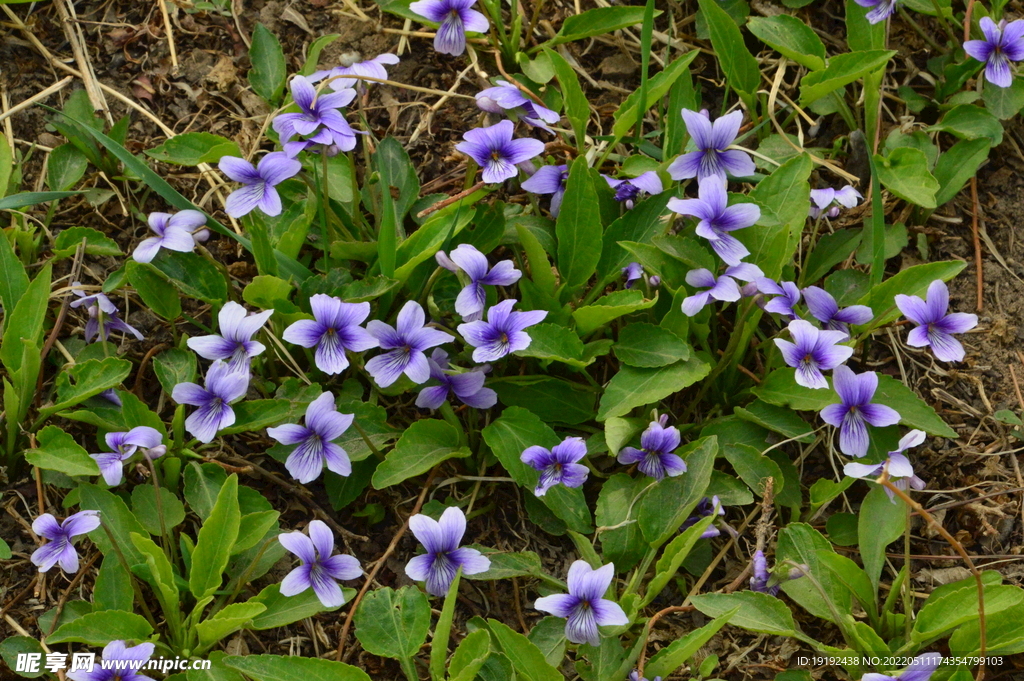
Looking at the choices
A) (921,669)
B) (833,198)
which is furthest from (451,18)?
(921,669)

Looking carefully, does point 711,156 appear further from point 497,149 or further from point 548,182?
point 497,149

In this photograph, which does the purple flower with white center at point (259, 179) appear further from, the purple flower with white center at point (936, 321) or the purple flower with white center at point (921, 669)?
the purple flower with white center at point (921, 669)

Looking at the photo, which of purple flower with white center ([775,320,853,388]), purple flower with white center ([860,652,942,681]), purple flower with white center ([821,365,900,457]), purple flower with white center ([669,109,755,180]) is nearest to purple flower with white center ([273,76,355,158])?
purple flower with white center ([669,109,755,180])

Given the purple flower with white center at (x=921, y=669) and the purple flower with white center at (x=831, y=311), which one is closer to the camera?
the purple flower with white center at (x=921, y=669)

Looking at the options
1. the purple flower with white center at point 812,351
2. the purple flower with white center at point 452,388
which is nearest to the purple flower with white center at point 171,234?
the purple flower with white center at point 452,388

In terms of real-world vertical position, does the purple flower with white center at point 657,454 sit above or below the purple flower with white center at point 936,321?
below

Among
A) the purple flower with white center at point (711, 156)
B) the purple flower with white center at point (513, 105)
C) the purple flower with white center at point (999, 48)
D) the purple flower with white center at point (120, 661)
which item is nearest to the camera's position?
the purple flower with white center at point (120, 661)

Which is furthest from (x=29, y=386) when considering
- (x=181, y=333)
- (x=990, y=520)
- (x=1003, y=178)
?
(x=1003, y=178)

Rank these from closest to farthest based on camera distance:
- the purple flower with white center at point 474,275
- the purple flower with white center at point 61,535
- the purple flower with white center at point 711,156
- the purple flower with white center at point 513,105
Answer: the purple flower with white center at point 61,535
the purple flower with white center at point 474,275
the purple flower with white center at point 711,156
the purple flower with white center at point 513,105
